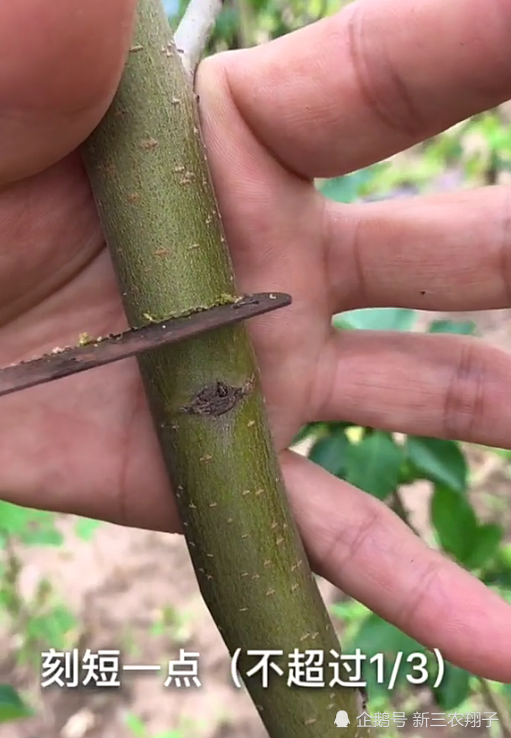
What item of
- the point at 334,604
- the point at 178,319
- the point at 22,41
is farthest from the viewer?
the point at 334,604

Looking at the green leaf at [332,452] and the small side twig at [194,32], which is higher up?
the small side twig at [194,32]

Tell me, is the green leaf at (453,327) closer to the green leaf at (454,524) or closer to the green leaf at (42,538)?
the green leaf at (454,524)

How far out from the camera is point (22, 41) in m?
0.53

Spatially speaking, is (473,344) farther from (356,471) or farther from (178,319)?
(178,319)

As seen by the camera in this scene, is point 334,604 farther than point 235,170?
Yes

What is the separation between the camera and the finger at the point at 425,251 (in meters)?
0.84

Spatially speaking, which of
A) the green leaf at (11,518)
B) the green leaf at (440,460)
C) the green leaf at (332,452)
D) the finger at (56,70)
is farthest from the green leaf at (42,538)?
the finger at (56,70)

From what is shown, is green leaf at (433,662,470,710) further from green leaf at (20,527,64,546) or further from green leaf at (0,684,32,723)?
green leaf at (20,527,64,546)

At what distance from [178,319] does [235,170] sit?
0.21 m

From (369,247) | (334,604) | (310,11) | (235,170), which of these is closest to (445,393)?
(369,247)

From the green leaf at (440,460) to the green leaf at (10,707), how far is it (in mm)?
555

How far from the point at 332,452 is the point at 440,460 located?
140mm

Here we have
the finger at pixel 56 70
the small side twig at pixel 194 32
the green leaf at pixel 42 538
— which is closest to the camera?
the finger at pixel 56 70

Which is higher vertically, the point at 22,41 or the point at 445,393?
the point at 22,41
